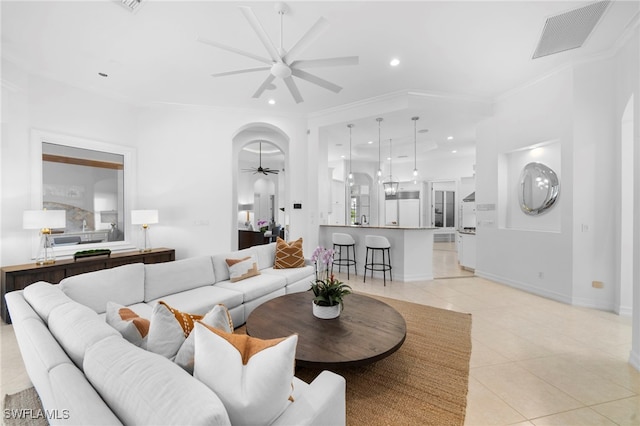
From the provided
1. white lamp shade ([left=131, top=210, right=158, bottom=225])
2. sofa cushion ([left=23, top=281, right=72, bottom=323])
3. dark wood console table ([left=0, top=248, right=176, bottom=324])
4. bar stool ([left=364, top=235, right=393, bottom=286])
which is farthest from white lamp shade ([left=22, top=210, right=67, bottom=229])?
bar stool ([left=364, top=235, right=393, bottom=286])

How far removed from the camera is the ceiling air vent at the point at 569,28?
2670 millimetres

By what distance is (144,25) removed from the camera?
2.82m

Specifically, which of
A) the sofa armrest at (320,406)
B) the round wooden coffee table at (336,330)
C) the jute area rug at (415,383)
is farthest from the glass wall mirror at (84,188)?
the sofa armrest at (320,406)

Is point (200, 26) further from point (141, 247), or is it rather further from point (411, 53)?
point (141, 247)

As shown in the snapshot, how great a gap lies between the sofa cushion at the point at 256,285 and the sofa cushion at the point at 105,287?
83 centimetres

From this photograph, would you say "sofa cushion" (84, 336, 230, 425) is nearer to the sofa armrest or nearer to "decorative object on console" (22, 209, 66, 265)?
the sofa armrest

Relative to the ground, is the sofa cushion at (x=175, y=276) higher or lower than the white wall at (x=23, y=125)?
lower

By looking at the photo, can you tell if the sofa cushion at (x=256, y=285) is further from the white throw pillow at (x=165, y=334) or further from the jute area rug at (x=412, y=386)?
the white throw pillow at (x=165, y=334)

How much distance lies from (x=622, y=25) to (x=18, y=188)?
7488mm

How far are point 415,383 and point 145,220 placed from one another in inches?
173

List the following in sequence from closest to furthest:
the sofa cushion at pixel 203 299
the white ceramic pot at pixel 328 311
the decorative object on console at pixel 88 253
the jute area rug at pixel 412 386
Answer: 1. the jute area rug at pixel 412 386
2. the white ceramic pot at pixel 328 311
3. the sofa cushion at pixel 203 299
4. the decorative object on console at pixel 88 253

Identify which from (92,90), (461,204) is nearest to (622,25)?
(461,204)

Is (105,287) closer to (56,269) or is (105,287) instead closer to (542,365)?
(56,269)

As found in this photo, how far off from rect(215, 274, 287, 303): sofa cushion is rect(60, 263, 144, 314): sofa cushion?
0.83 m
